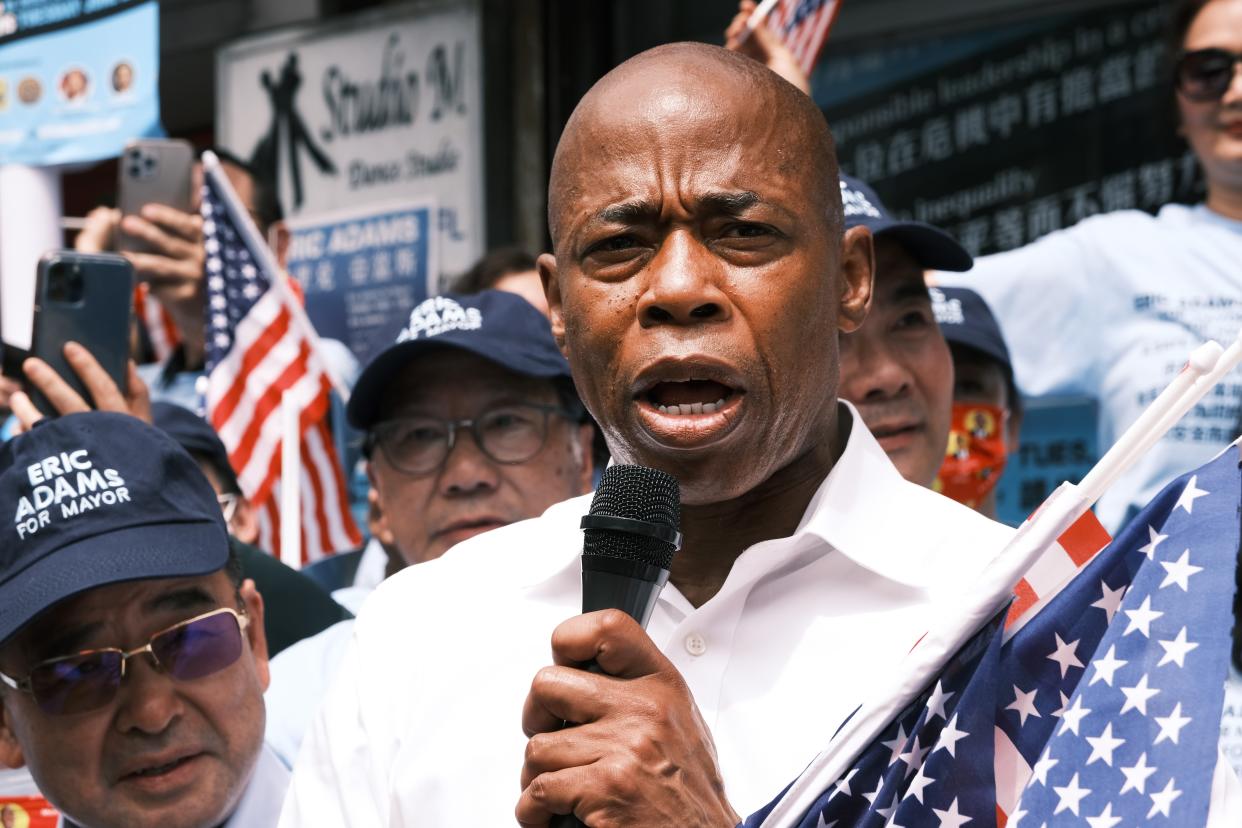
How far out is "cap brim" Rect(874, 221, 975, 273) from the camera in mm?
3992

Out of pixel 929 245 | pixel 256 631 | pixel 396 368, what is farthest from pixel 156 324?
pixel 929 245

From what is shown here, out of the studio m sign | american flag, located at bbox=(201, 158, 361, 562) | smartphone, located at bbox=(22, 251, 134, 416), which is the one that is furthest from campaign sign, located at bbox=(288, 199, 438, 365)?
smartphone, located at bbox=(22, 251, 134, 416)

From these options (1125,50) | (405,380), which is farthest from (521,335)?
(1125,50)

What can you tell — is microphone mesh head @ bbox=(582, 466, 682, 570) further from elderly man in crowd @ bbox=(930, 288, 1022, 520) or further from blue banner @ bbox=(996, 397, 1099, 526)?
blue banner @ bbox=(996, 397, 1099, 526)

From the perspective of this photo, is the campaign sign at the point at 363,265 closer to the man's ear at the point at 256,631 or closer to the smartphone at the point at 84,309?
the smartphone at the point at 84,309

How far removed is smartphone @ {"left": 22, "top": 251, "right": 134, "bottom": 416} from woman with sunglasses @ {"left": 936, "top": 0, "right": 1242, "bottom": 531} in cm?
218

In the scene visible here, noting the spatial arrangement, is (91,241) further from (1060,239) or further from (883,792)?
(883,792)

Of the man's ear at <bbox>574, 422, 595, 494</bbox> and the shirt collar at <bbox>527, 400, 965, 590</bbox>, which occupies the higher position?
the shirt collar at <bbox>527, 400, 965, 590</bbox>

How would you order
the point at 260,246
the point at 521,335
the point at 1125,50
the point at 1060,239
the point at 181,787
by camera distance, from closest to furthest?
1. the point at 181,787
2. the point at 521,335
3. the point at 1060,239
4. the point at 260,246
5. the point at 1125,50

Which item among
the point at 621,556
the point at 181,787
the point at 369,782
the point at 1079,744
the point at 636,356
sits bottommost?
the point at 181,787

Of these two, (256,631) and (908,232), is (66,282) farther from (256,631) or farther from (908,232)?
(908,232)

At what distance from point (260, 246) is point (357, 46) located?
3180 millimetres

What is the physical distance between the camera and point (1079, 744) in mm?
1974

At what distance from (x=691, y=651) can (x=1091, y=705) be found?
54 cm
